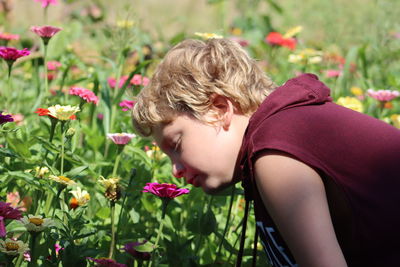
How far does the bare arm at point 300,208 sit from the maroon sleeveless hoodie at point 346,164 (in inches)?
1.1

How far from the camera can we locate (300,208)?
1300mm

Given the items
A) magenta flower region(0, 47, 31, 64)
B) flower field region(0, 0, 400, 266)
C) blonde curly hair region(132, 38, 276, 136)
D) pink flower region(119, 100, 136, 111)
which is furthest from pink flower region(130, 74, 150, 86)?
blonde curly hair region(132, 38, 276, 136)

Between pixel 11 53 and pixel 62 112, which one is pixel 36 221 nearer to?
pixel 62 112

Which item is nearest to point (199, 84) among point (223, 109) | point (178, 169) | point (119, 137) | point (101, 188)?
point (223, 109)

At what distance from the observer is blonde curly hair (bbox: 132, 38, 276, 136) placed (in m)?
1.55

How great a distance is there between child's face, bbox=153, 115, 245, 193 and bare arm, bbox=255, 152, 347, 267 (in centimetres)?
18

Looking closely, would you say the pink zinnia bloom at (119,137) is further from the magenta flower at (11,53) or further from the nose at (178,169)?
the magenta flower at (11,53)

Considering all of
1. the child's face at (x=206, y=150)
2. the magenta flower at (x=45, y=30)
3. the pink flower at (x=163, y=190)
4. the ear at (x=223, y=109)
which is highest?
the magenta flower at (x=45, y=30)

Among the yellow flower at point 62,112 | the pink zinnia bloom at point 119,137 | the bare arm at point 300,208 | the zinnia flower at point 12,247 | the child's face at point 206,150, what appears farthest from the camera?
the pink zinnia bloom at point 119,137

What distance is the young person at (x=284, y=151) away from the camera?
1313mm

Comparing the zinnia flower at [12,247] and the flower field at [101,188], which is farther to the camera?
the flower field at [101,188]

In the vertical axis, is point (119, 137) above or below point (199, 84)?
below

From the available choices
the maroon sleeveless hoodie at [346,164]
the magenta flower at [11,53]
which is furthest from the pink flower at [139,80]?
the maroon sleeveless hoodie at [346,164]

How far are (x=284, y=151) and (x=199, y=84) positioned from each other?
13.0 inches
